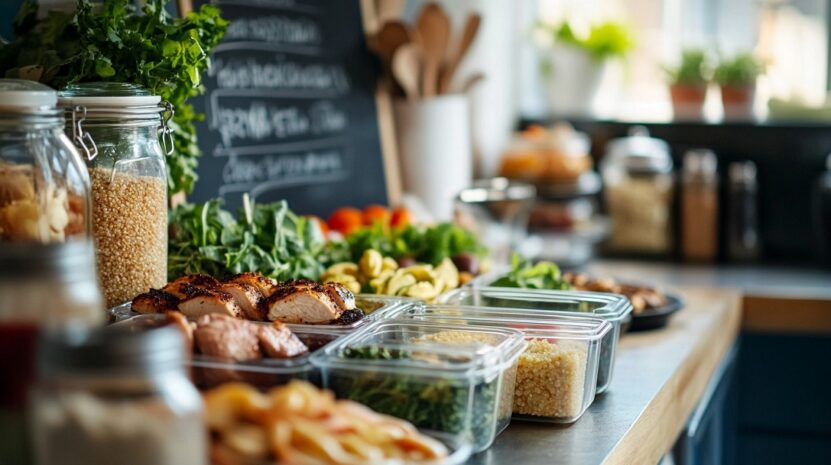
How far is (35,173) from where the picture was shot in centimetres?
111

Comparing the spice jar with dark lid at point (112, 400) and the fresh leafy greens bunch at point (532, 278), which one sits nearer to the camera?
the spice jar with dark lid at point (112, 400)

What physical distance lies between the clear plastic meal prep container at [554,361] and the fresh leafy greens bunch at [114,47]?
468 millimetres

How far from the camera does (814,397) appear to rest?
241cm

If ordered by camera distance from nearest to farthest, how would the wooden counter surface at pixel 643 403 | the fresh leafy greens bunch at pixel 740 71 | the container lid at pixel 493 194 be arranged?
the wooden counter surface at pixel 643 403 < the container lid at pixel 493 194 < the fresh leafy greens bunch at pixel 740 71

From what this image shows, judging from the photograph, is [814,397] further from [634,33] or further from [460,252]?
[634,33]

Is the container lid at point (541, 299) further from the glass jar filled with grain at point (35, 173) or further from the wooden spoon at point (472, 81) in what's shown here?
the wooden spoon at point (472, 81)

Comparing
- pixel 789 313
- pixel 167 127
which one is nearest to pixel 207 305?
pixel 167 127

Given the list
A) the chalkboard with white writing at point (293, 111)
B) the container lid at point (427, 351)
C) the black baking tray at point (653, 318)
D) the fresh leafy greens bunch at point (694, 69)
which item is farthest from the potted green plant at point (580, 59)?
the container lid at point (427, 351)

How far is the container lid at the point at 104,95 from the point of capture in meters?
1.29

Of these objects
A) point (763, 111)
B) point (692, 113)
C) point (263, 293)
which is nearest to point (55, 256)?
point (263, 293)

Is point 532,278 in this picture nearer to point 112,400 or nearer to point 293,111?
point 293,111

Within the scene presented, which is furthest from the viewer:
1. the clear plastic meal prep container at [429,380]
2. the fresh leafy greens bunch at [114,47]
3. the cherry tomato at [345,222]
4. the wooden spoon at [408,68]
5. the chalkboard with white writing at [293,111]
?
the wooden spoon at [408,68]

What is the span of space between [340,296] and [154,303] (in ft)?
0.74

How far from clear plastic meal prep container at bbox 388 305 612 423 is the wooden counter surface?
0.02m
